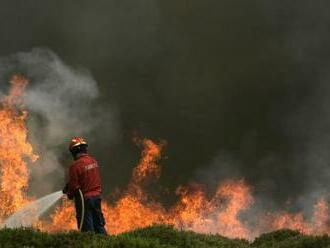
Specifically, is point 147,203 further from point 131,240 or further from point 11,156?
point 131,240

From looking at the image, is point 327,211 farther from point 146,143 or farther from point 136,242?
point 136,242

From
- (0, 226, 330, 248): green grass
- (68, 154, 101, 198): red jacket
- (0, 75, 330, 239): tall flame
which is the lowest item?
(0, 226, 330, 248): green grass

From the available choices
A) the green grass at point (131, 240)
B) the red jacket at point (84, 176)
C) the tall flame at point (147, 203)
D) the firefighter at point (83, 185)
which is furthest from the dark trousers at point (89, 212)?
the tall flame at point (147, 203)

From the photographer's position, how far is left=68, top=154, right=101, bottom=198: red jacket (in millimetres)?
13930

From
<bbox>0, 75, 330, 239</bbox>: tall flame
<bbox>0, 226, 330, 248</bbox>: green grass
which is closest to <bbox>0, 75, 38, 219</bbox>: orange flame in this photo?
<bbox>0, 75, 330, 239</bbox>: tall flame

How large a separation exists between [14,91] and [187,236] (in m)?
28.0

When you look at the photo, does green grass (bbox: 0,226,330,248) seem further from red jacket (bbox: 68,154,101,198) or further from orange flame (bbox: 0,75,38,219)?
orange flame (bbox: 0,75,38,219)

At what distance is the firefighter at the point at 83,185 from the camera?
45.8 feet

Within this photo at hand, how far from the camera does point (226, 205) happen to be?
144 feet

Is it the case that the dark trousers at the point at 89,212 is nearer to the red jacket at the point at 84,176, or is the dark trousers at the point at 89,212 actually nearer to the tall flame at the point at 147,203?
the red jacket at the point at 84,176

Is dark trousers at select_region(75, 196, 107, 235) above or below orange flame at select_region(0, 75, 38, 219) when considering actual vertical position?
below

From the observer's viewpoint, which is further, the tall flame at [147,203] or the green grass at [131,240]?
the tall flame at [147,203]

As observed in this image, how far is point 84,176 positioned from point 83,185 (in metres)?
0.25

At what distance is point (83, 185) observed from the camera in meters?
14.1
